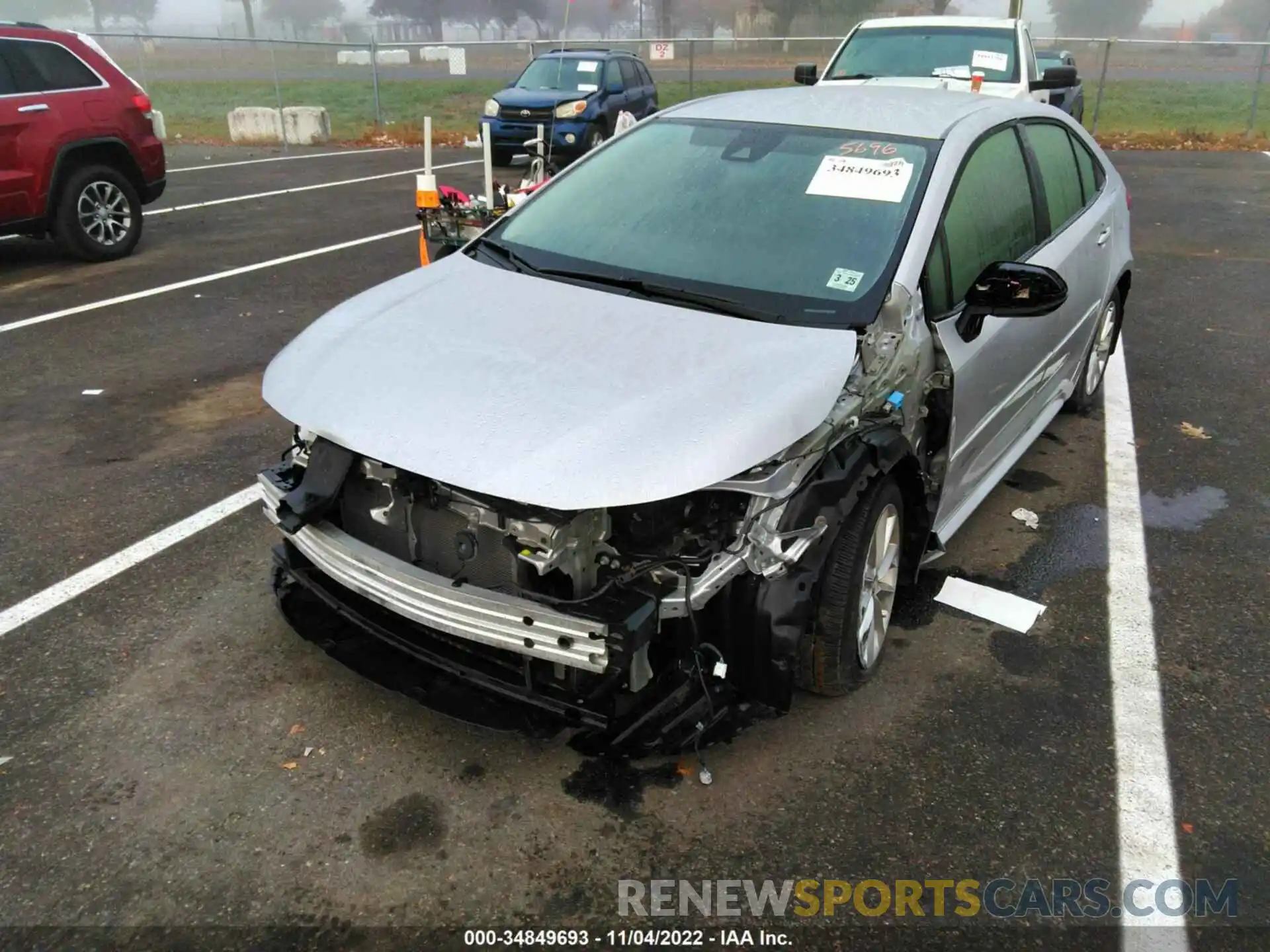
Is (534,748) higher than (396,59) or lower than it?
lower

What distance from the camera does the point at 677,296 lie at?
10.6ft

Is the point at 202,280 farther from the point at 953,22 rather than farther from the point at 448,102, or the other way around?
the point at 448,102

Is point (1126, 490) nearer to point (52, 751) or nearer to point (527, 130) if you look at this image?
point (52, 751)

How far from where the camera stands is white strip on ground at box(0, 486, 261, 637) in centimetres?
351

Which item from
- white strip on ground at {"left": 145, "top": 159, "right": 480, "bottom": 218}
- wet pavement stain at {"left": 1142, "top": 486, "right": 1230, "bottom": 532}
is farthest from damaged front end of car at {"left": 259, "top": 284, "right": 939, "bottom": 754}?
white strip on ground at {"left": 145, "top": 159, "right": 480, "bottom": 218}

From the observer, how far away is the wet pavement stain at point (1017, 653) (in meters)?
3.31

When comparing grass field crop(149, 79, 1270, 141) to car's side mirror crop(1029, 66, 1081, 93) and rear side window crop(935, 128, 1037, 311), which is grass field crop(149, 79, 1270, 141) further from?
rear side window crop(935, 128, 1037, 311)

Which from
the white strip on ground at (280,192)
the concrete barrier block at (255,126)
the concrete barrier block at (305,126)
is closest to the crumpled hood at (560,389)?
the white strip on ground at (280,192)

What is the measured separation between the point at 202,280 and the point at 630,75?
9664 millimetres

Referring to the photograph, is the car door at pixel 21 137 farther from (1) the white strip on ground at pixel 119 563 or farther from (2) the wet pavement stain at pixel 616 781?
(2) the wet pavement stain at pixel 616 781

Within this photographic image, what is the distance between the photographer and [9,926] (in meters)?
2.28

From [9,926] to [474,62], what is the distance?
131ft

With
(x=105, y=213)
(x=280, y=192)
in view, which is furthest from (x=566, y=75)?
(x=105, y=213)

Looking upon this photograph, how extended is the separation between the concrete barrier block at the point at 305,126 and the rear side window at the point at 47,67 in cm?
1035
